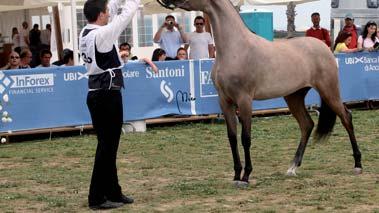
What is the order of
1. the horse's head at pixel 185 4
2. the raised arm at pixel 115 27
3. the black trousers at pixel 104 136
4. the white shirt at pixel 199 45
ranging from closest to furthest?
the raised arm at pixel 115 27
the black trousers at pixel 104 136
the horse's head at pixel 185 4
the white shirt at pixel 199 45

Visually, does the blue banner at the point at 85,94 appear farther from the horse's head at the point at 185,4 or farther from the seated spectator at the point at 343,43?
the horse's head at the point at 185,4

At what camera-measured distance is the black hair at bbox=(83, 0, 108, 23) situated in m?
7.28

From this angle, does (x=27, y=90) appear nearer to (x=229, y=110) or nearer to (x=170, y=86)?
(x=170, y=86)

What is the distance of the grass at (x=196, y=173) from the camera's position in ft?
24.7

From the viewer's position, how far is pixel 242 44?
862 centimetres

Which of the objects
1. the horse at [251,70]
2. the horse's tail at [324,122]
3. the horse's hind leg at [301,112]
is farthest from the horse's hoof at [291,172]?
the horse's tail at [324,122]

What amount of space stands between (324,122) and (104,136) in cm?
336

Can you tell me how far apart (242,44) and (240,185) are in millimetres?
1506

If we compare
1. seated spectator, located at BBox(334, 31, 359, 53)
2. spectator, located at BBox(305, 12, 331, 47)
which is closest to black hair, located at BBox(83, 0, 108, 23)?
seated spectator, located at BBox(334, 31, 359, 53)

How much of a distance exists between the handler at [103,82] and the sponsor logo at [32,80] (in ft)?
16.8

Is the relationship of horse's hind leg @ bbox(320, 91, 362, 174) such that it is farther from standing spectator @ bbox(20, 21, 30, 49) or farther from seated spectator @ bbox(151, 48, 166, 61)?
standing spectator @ bbox(20, 21, 30, 49)

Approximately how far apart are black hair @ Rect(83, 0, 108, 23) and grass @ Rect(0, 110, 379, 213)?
5.80 feet

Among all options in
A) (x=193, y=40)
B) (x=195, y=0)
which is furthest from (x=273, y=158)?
(x=193, y=40)

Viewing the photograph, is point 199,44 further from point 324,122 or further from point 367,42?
point 324,122
